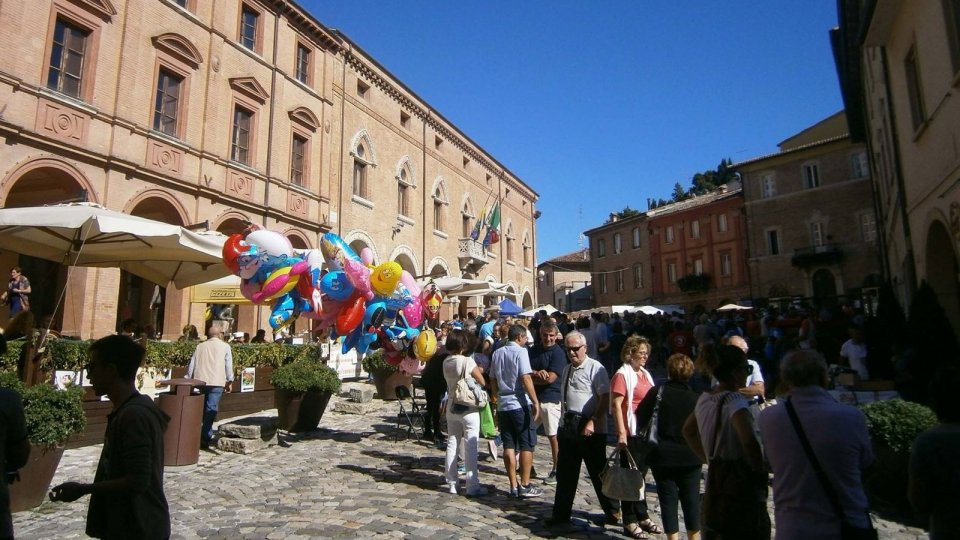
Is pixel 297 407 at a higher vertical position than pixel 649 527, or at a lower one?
higher

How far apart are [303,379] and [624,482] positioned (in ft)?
19.3

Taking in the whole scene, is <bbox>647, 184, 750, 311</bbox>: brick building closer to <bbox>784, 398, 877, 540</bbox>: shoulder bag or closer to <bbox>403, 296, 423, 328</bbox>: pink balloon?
<bbox>403, 296, 423, 328</bbox>: pink balloon

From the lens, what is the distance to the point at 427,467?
7215 mm

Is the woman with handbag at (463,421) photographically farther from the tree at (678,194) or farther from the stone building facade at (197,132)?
the tree at (678,194)

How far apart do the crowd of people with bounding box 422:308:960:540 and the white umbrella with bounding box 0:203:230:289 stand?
4112mm

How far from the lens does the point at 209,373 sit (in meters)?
8.13

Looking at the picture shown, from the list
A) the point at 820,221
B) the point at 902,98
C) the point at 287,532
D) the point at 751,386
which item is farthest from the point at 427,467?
the point at 820,221

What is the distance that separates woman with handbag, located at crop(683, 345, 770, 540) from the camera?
114 inches

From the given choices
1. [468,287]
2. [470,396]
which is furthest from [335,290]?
[468,287]

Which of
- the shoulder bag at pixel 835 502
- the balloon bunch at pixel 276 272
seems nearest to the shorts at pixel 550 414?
the balloon bunch at pixel 276 272

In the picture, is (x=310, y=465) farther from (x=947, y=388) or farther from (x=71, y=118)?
(x=71, y=118)

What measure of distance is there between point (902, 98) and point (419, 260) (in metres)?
19.8

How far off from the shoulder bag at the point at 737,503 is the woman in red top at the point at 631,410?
147 cm

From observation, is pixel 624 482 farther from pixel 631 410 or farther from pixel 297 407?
pixel 297 407
